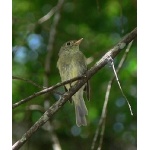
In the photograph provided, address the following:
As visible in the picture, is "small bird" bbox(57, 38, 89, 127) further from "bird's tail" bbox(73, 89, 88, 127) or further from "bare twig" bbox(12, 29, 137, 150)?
"bare twig" bbox(12, 29, 137, 150)

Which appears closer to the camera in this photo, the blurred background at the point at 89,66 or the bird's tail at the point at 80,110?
the bird's tail at the point at 80,110

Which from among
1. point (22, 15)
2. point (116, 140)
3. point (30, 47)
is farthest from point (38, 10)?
point (116, 140)

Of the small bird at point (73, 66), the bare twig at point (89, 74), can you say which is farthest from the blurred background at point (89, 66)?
the bare twig at point (89, 74)

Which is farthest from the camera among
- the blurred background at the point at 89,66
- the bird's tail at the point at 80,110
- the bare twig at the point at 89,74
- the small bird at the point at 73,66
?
the blurred background at the point at 89,66

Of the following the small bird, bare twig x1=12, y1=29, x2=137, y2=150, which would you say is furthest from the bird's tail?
bare twig x1=12, y1=29, x2=137, y2=150

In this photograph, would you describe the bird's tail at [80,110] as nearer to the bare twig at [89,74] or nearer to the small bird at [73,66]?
the small bird at [73,66]
